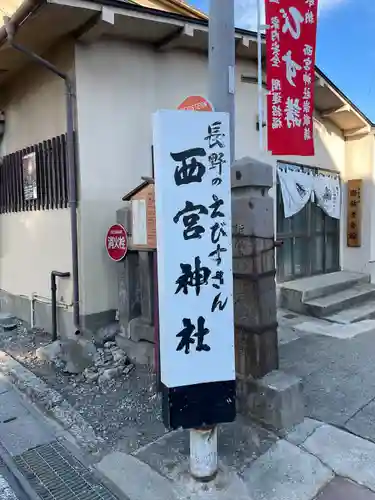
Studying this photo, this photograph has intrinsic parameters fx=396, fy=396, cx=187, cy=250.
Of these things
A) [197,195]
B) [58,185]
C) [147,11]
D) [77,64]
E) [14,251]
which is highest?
[147,11]

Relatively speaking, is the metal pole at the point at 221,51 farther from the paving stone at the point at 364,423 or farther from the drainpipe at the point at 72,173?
the paving stone at the point at 364,423

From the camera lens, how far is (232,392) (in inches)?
123

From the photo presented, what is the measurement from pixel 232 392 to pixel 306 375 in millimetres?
2359

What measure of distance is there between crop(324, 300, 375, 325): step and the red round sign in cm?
429

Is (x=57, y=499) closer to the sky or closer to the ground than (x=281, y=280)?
closer to the ground

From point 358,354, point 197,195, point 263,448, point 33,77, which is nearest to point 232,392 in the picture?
point 263,448

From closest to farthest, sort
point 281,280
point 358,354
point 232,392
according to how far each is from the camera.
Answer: point 232,392 < point 358,354 < point 281,280

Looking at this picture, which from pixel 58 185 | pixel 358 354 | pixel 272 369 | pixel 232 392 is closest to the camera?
pixel 232 392

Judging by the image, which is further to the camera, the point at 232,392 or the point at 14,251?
the point at 14,251

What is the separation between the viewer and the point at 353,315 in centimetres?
791

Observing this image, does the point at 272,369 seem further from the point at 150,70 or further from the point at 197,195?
the point at 150,70

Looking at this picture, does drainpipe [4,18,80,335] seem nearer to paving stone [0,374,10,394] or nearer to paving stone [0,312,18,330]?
paving stone [0,374,10,394]

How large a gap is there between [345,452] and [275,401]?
712 mm

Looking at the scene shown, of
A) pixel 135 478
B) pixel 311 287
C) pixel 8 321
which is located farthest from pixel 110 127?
pixel 311 287
